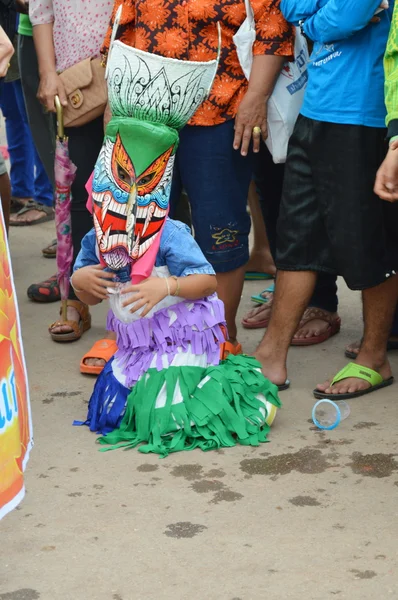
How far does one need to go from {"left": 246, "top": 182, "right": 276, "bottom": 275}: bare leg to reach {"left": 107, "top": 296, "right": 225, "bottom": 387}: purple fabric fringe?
1.67 meters

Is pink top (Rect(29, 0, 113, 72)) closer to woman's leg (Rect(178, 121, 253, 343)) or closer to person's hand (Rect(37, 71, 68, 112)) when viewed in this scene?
person's hand (Rect(37, 71, 68, 112))

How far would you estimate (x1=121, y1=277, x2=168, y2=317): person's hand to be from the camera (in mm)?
3346

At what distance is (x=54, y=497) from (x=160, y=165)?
1.08 metres

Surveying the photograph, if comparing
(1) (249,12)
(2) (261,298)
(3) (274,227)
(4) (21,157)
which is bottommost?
(2) (261,298)

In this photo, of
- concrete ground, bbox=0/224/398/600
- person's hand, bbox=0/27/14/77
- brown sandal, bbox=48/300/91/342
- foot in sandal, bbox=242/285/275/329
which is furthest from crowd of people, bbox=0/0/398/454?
person's hand, bbox=0/27/14/77

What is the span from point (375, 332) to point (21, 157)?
137 inches

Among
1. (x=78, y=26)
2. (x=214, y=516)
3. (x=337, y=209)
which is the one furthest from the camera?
(x=78, y=26)

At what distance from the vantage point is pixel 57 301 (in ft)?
16.9

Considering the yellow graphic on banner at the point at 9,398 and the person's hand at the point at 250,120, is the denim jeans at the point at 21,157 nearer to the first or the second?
the person's hand at the point at 250,120

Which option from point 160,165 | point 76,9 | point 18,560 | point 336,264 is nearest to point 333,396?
point 336,264

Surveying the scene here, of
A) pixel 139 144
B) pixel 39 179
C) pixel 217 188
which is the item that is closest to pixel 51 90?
pixel 217 188

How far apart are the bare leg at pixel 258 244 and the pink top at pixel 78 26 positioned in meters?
1.21

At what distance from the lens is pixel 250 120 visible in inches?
151

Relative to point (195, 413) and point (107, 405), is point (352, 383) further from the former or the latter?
point (107, 405)
